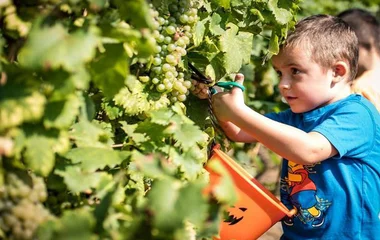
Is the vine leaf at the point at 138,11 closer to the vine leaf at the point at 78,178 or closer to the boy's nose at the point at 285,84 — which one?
the vine leaf at the point at 78,178

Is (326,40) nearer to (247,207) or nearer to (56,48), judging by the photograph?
(247,207)

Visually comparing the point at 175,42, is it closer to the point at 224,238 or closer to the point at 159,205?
the point at 224,238

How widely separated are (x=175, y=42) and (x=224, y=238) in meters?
0.80

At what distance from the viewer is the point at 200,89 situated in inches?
96.4

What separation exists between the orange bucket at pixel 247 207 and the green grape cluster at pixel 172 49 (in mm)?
318

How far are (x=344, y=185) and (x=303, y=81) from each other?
0.47m

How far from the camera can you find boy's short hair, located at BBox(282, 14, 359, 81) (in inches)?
104

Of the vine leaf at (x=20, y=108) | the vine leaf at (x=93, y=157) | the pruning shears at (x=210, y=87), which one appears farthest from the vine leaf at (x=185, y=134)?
the pruning shears at (x=210, y=87)

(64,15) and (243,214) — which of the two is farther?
(243,214)

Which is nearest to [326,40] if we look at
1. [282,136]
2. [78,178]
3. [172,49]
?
[282,136]

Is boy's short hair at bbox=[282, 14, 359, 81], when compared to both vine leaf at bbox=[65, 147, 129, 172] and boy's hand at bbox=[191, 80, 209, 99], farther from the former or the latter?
vine leaf at bbox=[65, 147, 129, 172]

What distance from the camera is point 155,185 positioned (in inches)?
54.0

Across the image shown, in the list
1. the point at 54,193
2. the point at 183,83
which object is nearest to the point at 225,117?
the point at 183,83

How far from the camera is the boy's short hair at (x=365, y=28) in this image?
173 inches
